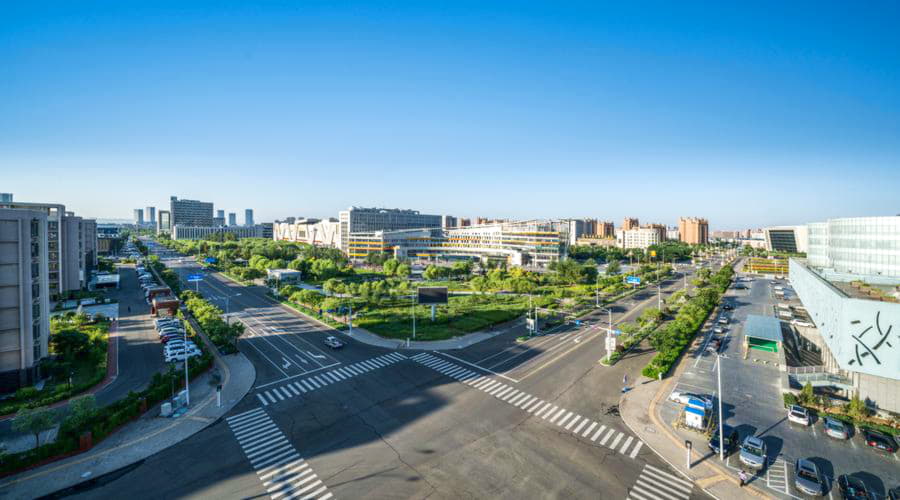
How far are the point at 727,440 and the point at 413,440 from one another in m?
19.1

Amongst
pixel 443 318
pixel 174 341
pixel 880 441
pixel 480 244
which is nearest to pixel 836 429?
pixel 880 441

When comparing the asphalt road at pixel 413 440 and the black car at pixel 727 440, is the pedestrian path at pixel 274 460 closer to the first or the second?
the asphalt road at pixel 413 440

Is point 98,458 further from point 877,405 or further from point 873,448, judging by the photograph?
point 877,405

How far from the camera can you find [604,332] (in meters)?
48.3

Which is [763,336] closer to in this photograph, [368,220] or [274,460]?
[274,460]

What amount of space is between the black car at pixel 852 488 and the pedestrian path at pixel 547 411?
29.2 ft

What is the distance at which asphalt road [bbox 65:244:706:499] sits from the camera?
19.0 meters

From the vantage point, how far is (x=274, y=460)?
21.0 meters

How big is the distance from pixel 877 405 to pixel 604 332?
2354 cm

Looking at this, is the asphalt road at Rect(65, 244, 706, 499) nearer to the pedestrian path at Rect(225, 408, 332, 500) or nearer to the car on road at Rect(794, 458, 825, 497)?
the pedestrian path at Rect(225, 408, 332, 500)

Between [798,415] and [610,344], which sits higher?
[610,344]

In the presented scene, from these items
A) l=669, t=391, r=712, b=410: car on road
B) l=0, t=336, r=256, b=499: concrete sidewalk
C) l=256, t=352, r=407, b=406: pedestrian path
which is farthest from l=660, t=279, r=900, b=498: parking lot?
l=0, t=336, r=256, b=499: concrete sidewalk

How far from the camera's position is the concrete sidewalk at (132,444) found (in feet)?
62.5

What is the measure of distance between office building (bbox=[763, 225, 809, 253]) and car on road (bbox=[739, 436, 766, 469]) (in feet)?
578
